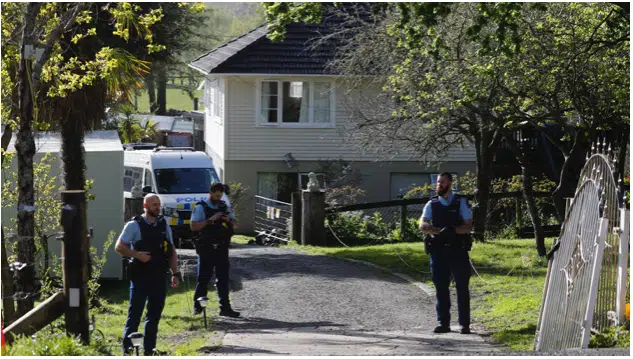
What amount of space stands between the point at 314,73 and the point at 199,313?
1694 cm

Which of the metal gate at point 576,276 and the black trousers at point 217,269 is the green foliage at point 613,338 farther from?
the black trousers at point 217,269

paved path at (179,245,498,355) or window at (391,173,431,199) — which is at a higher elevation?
window at (391,173,431,199)

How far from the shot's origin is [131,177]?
93.1ft

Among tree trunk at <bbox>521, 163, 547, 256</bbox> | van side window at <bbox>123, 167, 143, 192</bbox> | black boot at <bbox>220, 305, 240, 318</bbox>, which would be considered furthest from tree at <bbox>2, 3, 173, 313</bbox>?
van side window at <bbox>123, 167, 143, 192</bbox>

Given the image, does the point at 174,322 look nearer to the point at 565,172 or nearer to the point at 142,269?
the point at 142,269

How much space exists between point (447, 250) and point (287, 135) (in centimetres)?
1942

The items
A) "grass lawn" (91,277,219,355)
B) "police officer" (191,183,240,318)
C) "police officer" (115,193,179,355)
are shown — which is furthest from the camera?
"police officer" (191,183,240,318)

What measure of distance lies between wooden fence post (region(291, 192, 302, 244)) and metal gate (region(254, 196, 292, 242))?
84 cm

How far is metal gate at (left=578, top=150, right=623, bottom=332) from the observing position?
8547 millimetres

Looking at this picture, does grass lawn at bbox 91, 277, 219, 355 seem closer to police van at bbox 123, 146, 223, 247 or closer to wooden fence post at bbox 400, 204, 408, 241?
wooden fence post at bbox 400, 204, 408, 241

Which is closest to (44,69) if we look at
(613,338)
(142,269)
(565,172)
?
(142,269)

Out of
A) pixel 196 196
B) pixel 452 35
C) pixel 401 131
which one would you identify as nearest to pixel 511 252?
pixel 401 131

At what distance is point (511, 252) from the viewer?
→ 62.2 feet

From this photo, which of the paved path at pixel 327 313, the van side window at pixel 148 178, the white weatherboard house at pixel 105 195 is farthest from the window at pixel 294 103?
the white weatherboard house at pixel 105 195
